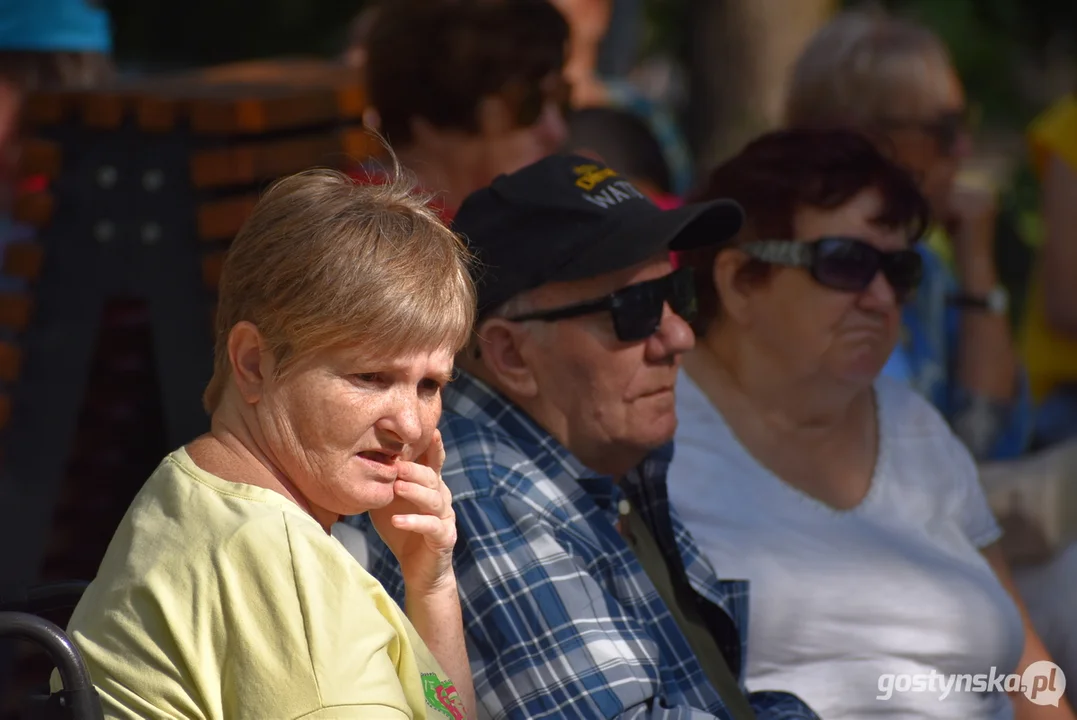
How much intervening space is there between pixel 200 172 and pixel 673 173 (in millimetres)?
2685

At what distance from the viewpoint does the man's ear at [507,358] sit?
2398mm

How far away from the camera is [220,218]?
3.10 meters

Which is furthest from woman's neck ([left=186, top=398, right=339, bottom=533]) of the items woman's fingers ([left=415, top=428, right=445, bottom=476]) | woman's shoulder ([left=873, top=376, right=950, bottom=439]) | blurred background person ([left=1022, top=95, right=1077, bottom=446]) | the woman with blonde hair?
blurred background person ([left=1022, top=95, right=1077, bottom=446])

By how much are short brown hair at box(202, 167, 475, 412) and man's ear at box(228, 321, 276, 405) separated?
2 centimetres

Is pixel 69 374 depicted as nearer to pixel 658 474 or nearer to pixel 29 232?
pixel 29 232

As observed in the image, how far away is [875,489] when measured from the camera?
2953 mm

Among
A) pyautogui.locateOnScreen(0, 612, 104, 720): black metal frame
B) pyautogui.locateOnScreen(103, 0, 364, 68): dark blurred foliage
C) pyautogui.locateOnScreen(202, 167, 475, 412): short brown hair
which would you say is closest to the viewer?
pyautogui.locateOnScreen(0, 612, 104, 720): black metal frame

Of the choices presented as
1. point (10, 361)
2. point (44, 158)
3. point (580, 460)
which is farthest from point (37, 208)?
point (580, 460)

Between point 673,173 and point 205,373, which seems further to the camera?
point 673,173

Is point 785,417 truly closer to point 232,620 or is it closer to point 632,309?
point 632,309

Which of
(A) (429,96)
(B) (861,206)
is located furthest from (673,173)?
(B) (861,206)

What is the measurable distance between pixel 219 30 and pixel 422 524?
31.8 feet

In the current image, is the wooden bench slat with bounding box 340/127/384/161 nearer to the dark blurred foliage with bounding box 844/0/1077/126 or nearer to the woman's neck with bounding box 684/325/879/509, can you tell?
the woman's neck with bounding box 684/325/879/509

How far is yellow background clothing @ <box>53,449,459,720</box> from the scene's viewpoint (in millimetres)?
1552
